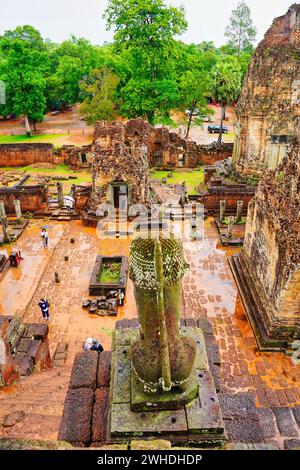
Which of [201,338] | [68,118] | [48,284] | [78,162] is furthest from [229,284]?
[68,118]

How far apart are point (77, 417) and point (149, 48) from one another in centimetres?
3243

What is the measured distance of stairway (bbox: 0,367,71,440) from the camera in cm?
618

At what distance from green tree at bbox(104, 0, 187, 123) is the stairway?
93.6 ft

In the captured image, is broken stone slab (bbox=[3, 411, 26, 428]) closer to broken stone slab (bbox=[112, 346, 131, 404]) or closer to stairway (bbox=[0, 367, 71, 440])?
stairway (bbox=[0, 367, 71, 440])

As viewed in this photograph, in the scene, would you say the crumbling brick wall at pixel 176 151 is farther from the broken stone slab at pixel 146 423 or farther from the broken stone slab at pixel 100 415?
the broken stone slab at pixel 146 423

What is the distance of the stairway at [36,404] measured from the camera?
618 centimetres

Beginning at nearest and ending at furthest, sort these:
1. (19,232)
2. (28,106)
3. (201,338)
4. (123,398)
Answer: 1. (123,398)
2. (201,338)
3. (19,232)
4. (28,106)

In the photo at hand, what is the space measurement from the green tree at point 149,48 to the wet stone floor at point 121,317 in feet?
55.8

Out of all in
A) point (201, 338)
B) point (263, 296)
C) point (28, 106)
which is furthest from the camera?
point (28, 106)

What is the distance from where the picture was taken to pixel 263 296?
13352 mm

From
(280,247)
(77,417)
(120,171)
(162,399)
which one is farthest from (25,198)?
(162,399)
